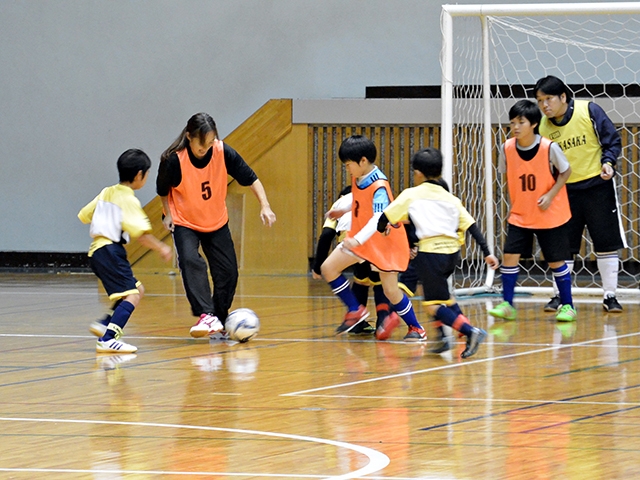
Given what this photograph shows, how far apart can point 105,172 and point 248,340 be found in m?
6.19

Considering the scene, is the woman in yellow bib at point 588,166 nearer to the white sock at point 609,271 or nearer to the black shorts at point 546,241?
the white sock at point 609,271

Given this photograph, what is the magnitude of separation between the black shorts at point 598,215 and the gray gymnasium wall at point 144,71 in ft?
13.5

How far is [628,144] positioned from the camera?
386 inches

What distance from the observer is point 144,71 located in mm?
11023

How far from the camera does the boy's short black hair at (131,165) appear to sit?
16.6 feet

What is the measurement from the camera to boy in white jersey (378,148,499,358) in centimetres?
482

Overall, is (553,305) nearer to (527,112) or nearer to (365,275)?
(527,112)

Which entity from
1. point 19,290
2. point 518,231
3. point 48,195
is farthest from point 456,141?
point 48,195

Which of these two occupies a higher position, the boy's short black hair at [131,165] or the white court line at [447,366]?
the boy's short black hair at [131,165]

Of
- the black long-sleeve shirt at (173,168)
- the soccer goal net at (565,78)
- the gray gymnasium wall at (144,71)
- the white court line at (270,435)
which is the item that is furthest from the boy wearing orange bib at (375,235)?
the gray gymnasium wall at (144,71)

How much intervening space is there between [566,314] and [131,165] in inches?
108

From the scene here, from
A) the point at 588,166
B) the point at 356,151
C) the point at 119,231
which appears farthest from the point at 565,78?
the point at 119,231

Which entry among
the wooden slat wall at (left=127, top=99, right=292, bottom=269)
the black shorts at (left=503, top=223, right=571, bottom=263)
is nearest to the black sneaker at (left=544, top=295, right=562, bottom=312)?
the black shorts at (left=503, top=223, right=571, bottom=263)

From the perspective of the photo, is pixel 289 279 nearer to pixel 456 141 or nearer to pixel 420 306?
pixel 456 141
